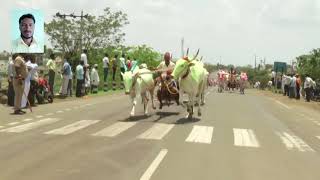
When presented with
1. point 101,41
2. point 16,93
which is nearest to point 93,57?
point 101,41

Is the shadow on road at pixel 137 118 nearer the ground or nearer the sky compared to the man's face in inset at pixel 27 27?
nearer the ground

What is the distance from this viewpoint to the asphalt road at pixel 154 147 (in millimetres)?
11367

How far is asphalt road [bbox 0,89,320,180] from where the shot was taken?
37.3 feet

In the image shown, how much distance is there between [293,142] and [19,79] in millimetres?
10328

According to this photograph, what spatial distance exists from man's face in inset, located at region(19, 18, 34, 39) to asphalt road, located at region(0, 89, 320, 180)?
13.9 metres

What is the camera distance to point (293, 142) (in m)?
16.7

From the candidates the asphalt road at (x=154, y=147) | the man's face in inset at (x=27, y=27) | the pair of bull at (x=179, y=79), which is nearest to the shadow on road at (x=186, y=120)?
the asphalt road at (x=154, y=147)

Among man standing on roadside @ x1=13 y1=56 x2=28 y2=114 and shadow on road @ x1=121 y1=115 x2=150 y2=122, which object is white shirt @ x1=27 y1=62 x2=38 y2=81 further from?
shadow on road @ x1=121 y1=115 x2=150 y2=122

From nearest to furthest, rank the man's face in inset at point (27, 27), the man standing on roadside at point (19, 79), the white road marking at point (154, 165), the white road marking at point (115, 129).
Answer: the white road marking at point (154, 165)
the white road marking at point (115, 129)
the man standing on roadside at point (19, 79)
the man's face in inset at point (27, 27)

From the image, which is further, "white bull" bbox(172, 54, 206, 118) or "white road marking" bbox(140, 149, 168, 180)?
"white bull" bbox(172, 54, 206, 118)

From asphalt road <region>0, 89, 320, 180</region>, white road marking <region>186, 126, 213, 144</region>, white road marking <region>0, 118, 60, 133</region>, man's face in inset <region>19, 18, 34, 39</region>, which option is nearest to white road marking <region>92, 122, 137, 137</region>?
asphalt road <region>0, 89, 320, 180</region>

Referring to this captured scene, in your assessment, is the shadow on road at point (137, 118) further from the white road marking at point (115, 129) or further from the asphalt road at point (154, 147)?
the white road marking at point (115, 129)

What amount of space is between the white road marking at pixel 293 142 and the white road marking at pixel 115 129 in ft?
13.8

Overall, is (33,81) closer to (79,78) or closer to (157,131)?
(79,78)
